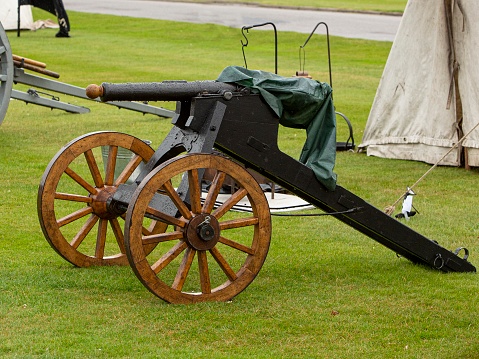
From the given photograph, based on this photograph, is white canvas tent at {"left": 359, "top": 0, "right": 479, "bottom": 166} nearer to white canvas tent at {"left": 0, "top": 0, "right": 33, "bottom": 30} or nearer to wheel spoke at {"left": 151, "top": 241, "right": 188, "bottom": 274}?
wheel spoke at {"left": 151, "top": 241, "right": 188, "bottom": 274}

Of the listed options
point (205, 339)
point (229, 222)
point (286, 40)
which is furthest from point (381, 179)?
point (286, 40)

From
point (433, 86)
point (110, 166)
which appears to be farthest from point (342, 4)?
point (110, 166)

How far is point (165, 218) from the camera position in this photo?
21.4 ft

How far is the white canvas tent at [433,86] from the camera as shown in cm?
1177

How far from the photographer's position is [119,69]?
21969mm

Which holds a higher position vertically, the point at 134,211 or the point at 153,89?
the point at 153,89

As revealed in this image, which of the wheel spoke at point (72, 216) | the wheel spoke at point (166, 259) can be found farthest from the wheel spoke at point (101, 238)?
the wheel spoke at point (166, 259)

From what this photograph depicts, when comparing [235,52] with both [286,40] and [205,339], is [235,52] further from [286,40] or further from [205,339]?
[205,339]

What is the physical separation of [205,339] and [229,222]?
998 mm

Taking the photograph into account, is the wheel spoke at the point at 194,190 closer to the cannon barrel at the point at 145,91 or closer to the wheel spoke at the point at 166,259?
the wheel spoke at the point at 166,259

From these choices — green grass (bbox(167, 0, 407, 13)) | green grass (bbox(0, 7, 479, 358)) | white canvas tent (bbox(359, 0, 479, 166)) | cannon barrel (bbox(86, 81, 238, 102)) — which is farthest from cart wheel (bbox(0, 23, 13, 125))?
green grass (bbox(167, 0, 407, 13))

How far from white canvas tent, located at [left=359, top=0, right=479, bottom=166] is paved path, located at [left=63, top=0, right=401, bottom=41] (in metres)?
15.7

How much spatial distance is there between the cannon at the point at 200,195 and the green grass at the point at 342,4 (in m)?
29.5

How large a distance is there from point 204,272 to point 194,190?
545mm
